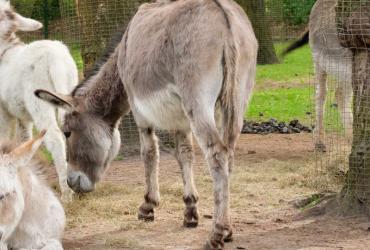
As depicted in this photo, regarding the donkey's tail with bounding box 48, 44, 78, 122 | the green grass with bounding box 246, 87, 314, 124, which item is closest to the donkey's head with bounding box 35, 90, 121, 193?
the donkey's tail with bounding box 48, 44, 78, 122

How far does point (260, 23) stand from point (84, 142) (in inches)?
494

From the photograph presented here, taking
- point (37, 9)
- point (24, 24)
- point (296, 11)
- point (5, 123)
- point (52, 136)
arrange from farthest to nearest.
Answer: point (296, 11)
point (37, 9)
point (24, 24)
point (5, 123)
point (52, 136)

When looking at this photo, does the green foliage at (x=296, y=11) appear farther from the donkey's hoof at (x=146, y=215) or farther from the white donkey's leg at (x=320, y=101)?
the donkey's hoof at (x=146, y=215)

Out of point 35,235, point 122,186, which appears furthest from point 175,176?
point 35,235

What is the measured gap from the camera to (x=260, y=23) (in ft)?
59.5

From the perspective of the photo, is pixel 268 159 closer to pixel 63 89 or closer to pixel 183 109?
pixel 63 89

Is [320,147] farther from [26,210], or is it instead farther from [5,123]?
[26,210]

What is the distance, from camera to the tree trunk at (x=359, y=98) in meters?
5.75

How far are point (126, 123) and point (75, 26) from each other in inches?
64.8

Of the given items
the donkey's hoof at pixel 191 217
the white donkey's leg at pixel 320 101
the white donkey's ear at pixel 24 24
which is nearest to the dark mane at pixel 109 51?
the donkey's hoof at pixel 191 217

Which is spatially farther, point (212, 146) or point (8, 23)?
point (8, 23)

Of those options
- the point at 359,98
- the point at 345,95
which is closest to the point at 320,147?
the point at 345,95

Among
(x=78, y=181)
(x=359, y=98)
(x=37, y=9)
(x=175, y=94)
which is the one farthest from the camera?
(x=37, y=9)

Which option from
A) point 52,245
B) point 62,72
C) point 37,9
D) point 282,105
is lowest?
point 282,105
